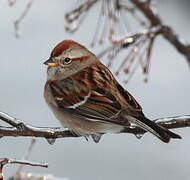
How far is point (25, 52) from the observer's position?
341 inches

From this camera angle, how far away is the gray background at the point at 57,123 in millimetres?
7047

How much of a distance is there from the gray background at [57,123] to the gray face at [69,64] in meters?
2.94

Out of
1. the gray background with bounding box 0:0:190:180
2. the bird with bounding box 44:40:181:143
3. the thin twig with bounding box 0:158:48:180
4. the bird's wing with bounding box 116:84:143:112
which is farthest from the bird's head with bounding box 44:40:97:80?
the gray background with bounding box 0:0:190:180

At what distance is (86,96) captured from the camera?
11.1ft

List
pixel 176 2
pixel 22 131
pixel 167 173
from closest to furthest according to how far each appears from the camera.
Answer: pixel 22 131 → pixel 167 173 → pixel 176 2

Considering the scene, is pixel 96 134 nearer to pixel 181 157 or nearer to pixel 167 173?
pixel 167 173

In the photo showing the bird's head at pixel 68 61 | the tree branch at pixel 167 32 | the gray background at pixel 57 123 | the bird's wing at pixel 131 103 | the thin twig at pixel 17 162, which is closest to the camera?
the thin twig at pixel 17 162

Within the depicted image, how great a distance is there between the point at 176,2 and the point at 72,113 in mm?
7267

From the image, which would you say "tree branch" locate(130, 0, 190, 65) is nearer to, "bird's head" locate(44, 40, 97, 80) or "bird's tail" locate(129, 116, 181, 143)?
"bird's head" locate(44, 40, 97, 80)

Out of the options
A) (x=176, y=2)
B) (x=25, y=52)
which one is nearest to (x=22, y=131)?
(x=25, y=52)

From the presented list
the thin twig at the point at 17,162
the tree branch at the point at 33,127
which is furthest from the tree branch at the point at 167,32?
the thin twig at the point at 17,162

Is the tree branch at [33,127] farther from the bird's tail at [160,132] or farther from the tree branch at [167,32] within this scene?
the tree branch at [167,32]

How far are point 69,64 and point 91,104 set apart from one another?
1.23 feet

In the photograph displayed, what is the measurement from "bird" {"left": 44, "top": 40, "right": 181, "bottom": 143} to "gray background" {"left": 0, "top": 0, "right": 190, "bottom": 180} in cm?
296
